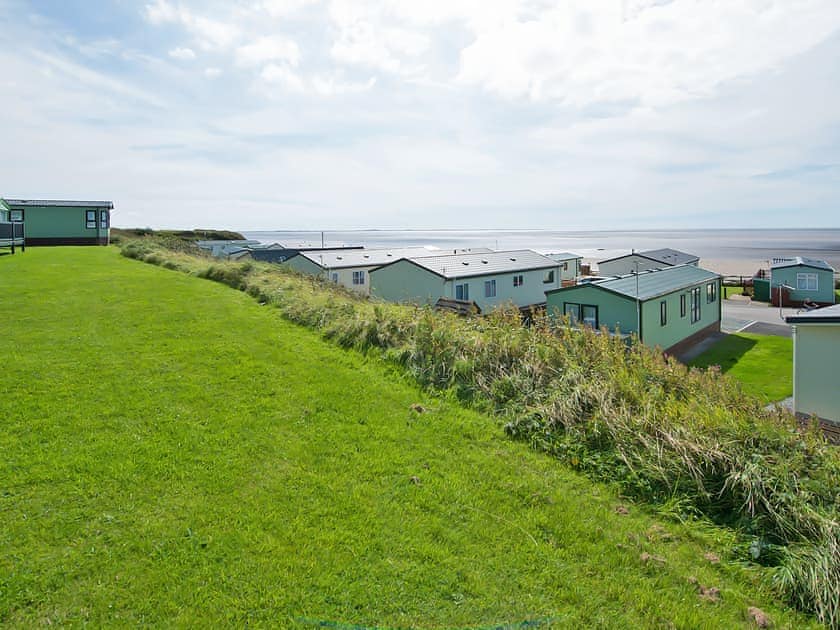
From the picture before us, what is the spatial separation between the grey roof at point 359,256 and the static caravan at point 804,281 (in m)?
20.1

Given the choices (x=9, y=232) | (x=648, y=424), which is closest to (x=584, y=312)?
(x=648, y=424)

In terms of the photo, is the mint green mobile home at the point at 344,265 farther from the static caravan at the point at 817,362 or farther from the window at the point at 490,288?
the static caravan at the point at 817,362

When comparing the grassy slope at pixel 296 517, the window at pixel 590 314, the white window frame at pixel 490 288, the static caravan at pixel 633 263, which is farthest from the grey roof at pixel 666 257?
the grassy slope at pixel 296 517

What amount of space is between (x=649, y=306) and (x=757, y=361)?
15.7 ft

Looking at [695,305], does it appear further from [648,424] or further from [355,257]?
[648,424]

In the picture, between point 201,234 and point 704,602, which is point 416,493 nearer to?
point 704,602

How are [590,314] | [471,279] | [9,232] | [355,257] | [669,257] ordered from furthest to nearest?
[669,257] < [355,257] < [471,279] < [9,232] < [590,314]

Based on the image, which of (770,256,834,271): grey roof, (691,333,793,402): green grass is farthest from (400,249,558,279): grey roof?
(770,256,834,271): grey roof

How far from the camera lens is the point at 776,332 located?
93.5 feet

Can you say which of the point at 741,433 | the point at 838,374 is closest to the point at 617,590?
the point at 741,433

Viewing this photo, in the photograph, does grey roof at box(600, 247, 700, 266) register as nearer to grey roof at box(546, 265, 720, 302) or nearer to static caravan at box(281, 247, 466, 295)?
grey roof at box(546, 265, 720, 302)

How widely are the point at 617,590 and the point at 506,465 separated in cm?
219

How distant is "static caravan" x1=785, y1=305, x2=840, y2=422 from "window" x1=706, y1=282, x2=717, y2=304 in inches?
613

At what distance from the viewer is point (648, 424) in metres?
7.12
